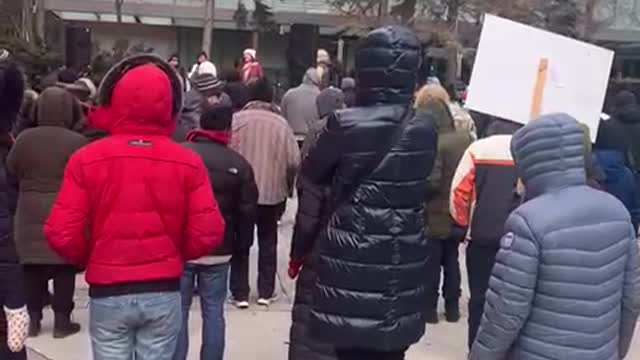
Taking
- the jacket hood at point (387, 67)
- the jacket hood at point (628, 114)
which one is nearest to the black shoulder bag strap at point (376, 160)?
the jacket hood at point (387, 67)

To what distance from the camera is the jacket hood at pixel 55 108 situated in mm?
6406

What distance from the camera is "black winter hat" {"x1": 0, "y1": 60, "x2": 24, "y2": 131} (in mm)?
4309

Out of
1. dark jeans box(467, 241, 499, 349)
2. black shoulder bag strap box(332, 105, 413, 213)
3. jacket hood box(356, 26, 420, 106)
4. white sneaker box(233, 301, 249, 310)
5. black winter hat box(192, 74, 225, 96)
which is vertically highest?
jacket hood box(356, 26, 420, 106)

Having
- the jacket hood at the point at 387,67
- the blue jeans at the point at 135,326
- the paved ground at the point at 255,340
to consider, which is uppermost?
the jacket hood at the point at 387,67

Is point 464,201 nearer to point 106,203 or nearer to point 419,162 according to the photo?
point 419,162

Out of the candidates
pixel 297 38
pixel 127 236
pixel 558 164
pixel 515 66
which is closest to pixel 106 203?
pixel 127 236

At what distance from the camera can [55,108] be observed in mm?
6414

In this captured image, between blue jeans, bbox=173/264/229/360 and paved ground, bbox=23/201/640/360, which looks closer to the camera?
blue jeans, bbox=173/264/229/360

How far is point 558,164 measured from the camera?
3406 mm

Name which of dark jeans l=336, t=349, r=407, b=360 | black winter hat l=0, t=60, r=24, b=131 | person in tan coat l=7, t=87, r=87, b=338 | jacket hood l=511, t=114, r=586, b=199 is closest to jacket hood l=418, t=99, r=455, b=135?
person in tan coat l=7, t=87, r=87, b=338

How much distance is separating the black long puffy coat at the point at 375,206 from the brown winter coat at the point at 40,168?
275 centimetres

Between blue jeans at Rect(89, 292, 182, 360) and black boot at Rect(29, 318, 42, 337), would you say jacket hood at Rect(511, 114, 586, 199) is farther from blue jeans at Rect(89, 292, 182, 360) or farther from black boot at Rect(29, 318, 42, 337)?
black boot at Rect(29, 318, 42, 337)

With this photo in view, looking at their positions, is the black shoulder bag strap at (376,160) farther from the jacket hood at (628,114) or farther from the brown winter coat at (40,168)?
the jacket hood at (628,114)

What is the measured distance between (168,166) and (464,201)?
260cm
